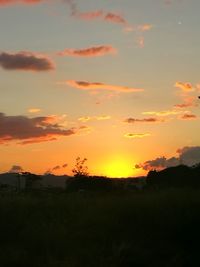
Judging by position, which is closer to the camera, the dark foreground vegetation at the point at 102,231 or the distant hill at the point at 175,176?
the dark foreground vegetation at the point at 102,231

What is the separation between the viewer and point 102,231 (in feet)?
73.9

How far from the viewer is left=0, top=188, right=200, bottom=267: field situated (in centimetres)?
1977

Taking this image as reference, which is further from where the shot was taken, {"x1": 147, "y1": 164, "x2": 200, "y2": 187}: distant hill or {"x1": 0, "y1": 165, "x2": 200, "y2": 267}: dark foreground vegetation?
{"x1": 147, "y1": 164, "x2": 200, "y2": 187}: distant hill

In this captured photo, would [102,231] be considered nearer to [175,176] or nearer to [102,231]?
[102,231]

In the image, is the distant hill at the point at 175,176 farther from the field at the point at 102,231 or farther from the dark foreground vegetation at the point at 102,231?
the field at the point at 102,231

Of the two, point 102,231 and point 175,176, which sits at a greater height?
point 175,176

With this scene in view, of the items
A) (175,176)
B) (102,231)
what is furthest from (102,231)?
(175,176)

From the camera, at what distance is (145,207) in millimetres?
24516

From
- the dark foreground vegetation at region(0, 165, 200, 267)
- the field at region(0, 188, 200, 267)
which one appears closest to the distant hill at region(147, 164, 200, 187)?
the dark foreground vegetation at region(0, 165, 200, 267)

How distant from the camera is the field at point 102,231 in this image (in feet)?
64.8

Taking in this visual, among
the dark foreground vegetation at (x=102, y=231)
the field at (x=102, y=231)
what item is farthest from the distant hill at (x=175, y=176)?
the field at (x=102, y=231)

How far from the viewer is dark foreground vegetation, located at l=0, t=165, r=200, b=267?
1975 cm

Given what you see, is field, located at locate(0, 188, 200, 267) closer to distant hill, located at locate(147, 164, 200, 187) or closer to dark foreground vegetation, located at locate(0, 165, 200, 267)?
dark foreground vegetation, located at locate(0, 165, 200, 267)

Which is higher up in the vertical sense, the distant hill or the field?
the distant hill
